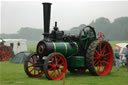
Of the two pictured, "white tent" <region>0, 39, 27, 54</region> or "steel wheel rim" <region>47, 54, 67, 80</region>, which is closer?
"steel wheel rim" <region>47, 54, 67, 80</region>

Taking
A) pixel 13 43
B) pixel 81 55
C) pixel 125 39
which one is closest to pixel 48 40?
pixel 81 55

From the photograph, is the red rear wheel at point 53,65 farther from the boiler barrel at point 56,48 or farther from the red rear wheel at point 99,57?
the red rear wheel at point 99,57

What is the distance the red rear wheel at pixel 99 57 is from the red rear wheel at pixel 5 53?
1002 cm

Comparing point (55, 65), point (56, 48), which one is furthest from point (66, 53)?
point (55, 65)

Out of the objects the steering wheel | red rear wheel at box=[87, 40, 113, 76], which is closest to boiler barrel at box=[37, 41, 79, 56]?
the steering wheel

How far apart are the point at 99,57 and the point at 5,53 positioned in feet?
34.4

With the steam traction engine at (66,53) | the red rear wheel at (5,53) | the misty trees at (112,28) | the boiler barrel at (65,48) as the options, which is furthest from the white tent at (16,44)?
the misty trees at (112,28)

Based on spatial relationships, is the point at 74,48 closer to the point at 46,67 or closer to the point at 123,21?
the point at 46,67

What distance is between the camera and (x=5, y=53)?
17.2m

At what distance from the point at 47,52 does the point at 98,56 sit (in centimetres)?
212

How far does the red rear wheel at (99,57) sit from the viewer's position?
26.7ft

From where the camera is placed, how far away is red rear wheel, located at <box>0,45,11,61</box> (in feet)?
55.6

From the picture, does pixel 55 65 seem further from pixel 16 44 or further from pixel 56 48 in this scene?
pixel 16 44

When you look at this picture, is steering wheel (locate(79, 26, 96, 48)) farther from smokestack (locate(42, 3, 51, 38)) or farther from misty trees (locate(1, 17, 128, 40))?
misty trees (locate(1, 17, 128, 40))
